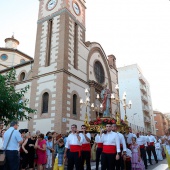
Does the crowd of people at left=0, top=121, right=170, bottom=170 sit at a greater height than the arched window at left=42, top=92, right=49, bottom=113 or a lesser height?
lesser

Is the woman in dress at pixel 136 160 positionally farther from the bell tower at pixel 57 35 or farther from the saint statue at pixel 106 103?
the bell tower at pixel 57 35

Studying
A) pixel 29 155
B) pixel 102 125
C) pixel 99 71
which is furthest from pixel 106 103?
pixel 99 71

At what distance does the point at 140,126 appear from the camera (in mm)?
45812

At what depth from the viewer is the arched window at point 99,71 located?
2356 cm

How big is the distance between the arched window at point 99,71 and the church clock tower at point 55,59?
374 centimetres

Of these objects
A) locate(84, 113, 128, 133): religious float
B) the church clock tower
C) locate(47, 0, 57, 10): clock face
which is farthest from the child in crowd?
locate(47, 0, 57, 10): clock face

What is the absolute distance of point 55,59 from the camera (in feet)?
Answer: 59.8

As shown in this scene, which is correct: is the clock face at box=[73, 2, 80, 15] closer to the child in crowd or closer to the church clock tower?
the church clock tower

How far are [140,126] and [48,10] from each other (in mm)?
35018

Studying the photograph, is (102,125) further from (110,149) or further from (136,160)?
(110,149)

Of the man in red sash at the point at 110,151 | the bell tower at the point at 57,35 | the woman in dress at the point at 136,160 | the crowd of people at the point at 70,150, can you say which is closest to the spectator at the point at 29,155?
the crowd of people at the point at 70,150

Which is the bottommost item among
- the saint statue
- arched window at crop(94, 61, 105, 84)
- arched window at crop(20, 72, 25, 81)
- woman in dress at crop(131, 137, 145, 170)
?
woman in dress at crop(131, 137, 145, 170)

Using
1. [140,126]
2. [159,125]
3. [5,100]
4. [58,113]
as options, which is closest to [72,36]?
[58,113]

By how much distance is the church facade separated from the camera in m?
16.5
